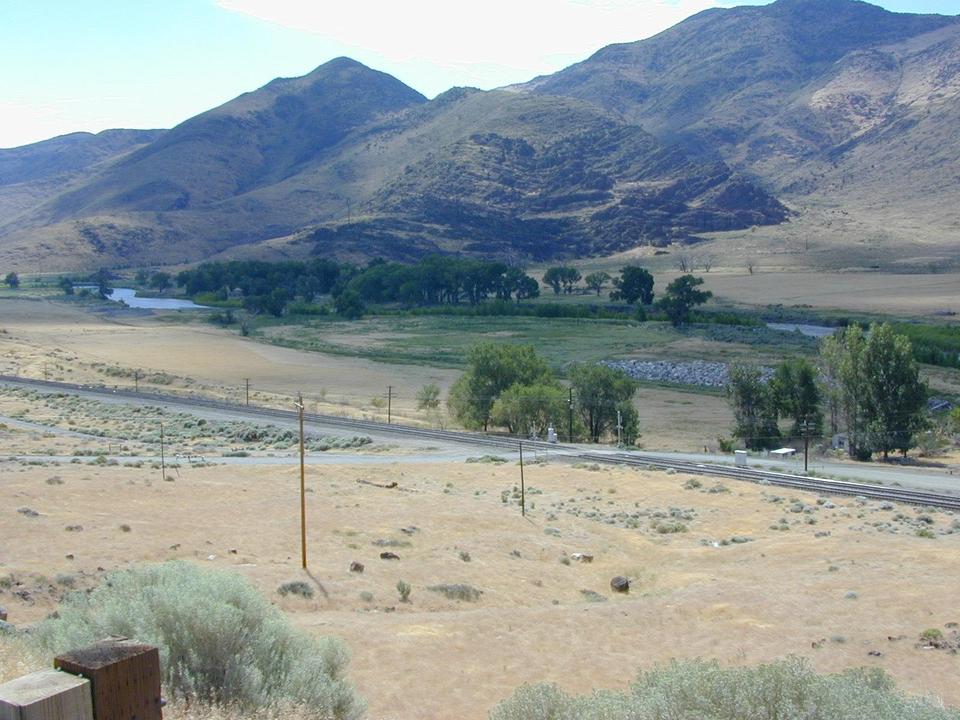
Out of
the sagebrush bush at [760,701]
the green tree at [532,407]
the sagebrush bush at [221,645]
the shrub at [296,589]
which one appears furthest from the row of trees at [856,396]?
the sagebrush bush at [760,701]

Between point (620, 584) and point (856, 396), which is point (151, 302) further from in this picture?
point (620, 584)

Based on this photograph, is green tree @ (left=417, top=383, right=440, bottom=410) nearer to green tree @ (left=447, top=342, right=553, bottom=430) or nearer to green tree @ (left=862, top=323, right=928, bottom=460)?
green tree @ (left=447, top=342, right=553, bottom=430)

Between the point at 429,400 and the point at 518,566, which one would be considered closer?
the point at 518,566

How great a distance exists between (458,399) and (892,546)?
37781mm

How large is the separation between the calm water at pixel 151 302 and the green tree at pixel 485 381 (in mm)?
91978

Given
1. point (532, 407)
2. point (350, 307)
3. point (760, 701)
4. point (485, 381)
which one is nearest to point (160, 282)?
point (350, 307)

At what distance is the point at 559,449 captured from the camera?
4953cm

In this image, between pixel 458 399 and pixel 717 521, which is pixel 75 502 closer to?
pixel 717 521

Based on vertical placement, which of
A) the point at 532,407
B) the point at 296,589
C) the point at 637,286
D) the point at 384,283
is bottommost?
the point at 532,407

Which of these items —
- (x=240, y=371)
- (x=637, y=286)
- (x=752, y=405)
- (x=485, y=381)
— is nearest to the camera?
(x=752, y=405)

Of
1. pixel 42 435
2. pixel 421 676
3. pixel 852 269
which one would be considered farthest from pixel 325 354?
pixel 852 269

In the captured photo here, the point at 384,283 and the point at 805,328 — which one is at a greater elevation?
the point at 384,283

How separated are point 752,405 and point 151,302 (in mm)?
125775

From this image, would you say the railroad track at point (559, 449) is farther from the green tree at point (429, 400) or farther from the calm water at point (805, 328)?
the calm water at point (805, 328)
